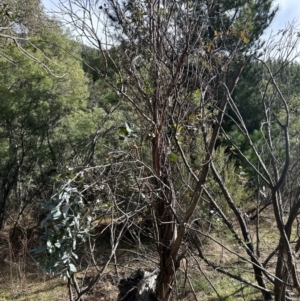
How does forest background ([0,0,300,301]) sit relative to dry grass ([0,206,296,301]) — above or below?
above

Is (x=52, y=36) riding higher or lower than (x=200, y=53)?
higher

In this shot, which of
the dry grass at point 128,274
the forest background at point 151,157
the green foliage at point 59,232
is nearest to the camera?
the green foliage at point 59,232

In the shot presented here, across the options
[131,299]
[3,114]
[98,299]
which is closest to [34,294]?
[98,299]

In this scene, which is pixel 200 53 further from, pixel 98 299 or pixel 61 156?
pixel 61 156

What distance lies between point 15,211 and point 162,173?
20.0ft

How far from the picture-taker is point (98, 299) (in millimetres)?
4508

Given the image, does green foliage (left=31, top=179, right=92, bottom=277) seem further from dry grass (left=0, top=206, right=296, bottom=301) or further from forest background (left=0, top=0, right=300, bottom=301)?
dry grass (left=0, top=206, right=296, bottom=301)

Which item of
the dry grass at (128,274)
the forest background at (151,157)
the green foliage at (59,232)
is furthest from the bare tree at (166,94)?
the dry grass at (128,274)

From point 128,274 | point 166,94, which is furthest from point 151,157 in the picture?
point 128,274

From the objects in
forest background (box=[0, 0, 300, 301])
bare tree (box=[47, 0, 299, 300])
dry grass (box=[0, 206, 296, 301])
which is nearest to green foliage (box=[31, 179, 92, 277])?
forest background (box=[0, 0, 300, 301])

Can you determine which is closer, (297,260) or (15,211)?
(297,260)

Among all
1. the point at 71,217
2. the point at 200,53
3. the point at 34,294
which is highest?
the point at 200,53

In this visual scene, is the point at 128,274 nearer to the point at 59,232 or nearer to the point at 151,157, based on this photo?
the point at 151,157

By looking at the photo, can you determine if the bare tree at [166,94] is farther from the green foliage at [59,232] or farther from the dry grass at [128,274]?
the dry grass at [128,274]
